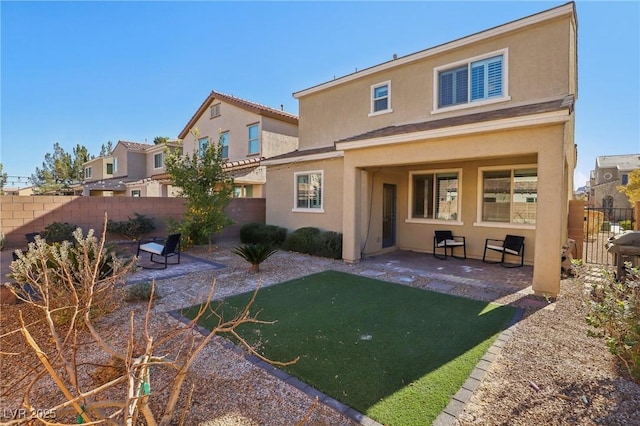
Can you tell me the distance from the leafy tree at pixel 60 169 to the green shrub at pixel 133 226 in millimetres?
40682

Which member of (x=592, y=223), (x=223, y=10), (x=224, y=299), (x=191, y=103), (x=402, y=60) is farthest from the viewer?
(x=191, y=103)

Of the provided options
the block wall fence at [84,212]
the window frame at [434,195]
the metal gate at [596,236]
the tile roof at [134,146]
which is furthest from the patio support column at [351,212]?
the tile roof at [134,146]

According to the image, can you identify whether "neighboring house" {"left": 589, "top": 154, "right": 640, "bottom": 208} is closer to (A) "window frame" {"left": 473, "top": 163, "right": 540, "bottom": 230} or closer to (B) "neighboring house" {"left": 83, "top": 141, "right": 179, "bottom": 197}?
(A) "window frame" {"left": 473, "top": 163, "right": 540, "bottom": 230}

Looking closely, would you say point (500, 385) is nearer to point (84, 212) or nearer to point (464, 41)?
point (464, 41)

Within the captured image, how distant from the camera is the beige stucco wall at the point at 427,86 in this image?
9.27 m

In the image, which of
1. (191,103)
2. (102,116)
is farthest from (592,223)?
(102,116)

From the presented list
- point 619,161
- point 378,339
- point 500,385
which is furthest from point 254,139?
point 619,161

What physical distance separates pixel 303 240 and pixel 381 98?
6949mm

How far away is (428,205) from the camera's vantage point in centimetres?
1284

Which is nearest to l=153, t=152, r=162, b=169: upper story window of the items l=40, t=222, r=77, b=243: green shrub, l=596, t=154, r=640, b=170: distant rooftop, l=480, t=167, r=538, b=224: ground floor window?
l=40, t=222, r=77, b=243: green shrub

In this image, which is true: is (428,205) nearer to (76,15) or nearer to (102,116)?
(76,15)

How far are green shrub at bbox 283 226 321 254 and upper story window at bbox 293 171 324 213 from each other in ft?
3.20

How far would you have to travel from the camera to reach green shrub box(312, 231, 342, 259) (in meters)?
11.6

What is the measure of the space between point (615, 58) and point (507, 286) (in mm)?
10961
